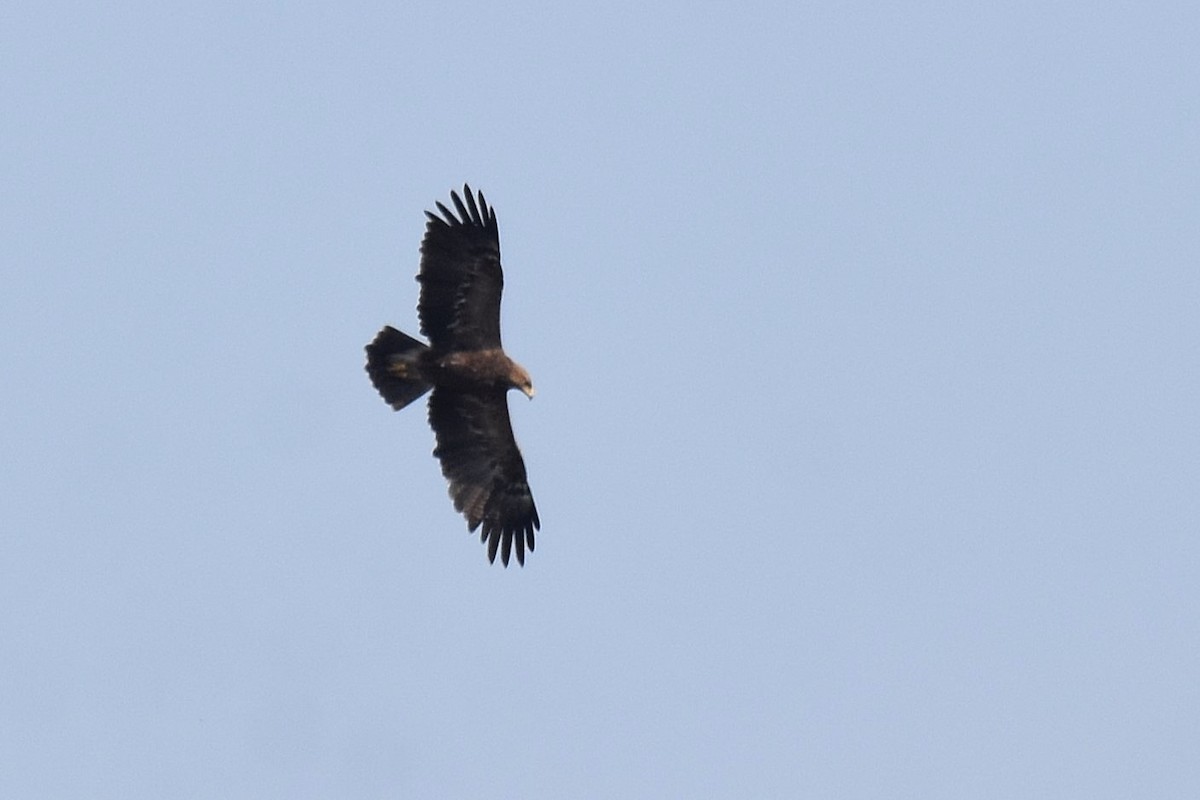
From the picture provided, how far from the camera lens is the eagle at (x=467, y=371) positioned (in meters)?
23.2

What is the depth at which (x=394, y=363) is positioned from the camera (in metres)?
23.5

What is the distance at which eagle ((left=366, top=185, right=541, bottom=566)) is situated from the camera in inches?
914

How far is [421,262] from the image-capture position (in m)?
23.2

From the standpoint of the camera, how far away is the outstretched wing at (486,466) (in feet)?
80.2

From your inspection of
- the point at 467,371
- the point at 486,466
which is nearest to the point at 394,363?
the point at 467,371

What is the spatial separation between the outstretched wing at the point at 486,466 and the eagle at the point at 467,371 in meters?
0.01

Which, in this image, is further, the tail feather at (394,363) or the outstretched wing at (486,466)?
the outstretched wing at (486,466)

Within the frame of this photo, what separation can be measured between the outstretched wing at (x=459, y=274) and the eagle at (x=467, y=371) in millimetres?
11

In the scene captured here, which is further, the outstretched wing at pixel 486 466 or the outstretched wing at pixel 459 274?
the outstretched wing at pixel 486 466

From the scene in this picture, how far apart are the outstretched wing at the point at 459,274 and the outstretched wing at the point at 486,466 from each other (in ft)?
3.21

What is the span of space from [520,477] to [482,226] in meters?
3.37

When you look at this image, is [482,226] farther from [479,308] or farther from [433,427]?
[433,427]

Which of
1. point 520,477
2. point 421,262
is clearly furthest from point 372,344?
point 520,477

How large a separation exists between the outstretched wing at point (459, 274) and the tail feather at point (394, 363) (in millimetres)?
266
